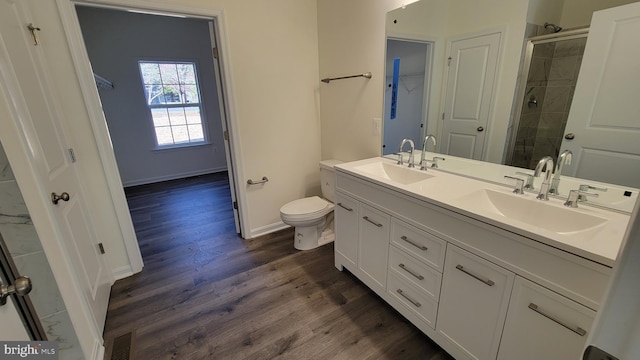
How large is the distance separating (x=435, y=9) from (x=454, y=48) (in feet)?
0.96

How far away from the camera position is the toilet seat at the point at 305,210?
7.77ft

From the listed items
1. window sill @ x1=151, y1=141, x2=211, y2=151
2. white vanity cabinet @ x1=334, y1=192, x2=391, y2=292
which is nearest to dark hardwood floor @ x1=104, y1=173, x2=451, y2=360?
white vanity cabinet @ x1=334, y1=192, x2=391, y2=292

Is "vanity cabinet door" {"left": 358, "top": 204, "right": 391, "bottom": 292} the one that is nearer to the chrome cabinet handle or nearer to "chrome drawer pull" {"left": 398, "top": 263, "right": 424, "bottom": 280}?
"chrome drawer pull" {"left": 398, "top": 263, "right": 424, "bottom": 280}

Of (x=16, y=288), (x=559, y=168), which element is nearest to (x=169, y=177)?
(x=16, y=288)

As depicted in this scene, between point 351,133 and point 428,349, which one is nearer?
point 428,349

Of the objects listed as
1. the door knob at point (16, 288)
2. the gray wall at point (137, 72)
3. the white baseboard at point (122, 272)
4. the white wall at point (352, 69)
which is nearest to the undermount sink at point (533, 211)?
the white wall at point (352, 69)

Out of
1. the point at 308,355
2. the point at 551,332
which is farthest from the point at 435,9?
the point at 308,355

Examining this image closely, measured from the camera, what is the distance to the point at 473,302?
1228mm

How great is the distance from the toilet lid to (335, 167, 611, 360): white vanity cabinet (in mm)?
603

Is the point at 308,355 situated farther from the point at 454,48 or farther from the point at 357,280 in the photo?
the point at 454,48

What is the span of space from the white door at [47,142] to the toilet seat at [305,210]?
1.36 meters

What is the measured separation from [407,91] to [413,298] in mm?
1418

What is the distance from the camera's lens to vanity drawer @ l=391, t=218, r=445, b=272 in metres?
1.35

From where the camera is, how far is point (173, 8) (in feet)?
6.49
